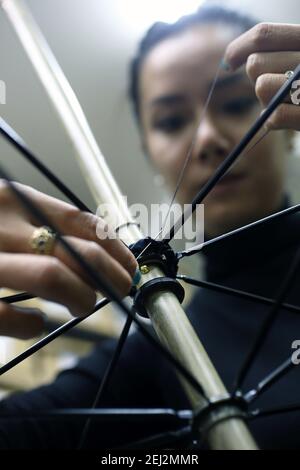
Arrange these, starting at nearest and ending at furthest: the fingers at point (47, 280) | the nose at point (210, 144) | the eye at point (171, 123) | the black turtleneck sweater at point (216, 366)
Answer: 1. the fingers at point (47, 280)
2. the black turtleneck sweater at point (216, 366)
3. the nose at point (210, 144)
4. the eye at point (171, 123)

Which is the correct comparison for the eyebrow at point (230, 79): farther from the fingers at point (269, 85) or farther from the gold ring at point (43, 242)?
the gold ring at point (43, 242)

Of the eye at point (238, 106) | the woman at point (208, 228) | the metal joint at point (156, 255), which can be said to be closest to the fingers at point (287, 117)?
the metal joint at point (156, 255)

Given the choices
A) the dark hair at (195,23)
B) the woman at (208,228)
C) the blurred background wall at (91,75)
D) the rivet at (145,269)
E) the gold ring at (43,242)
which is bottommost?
the gold ring at (43,242)

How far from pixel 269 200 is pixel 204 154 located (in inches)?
7.3

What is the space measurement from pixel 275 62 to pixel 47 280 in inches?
7.6

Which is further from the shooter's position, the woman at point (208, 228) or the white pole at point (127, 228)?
the woman at point (208, 228)

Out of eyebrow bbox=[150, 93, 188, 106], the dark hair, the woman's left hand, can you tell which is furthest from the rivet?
the dark hair

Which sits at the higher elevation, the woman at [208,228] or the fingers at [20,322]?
the woman at [208,228]

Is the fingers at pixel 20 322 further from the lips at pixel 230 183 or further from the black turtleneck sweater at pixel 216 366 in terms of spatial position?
the lips at pixel 230 183

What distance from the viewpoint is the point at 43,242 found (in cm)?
19

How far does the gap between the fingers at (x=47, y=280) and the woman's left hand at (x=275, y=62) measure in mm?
157

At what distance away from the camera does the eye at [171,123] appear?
69 centimetres

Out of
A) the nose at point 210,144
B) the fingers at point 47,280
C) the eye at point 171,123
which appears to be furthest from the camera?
the eye at point 171,123

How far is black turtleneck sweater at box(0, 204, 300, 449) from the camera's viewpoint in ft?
1.60
